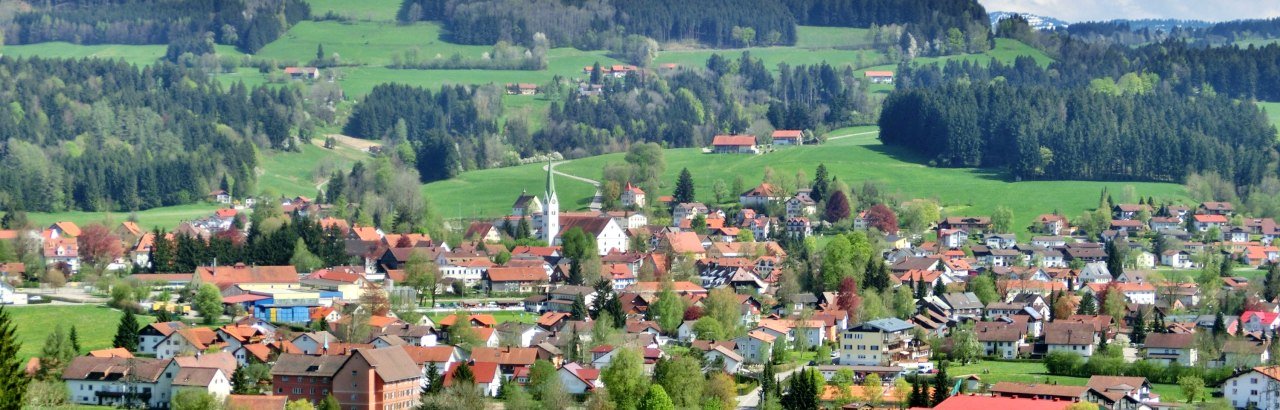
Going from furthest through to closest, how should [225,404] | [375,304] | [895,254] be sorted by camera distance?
[895,254]
[375,304]
[225,404]

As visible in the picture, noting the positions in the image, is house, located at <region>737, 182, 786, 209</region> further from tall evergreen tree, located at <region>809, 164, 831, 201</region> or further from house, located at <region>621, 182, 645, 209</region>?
house, located at <region>621, 182, 645, 209</region>

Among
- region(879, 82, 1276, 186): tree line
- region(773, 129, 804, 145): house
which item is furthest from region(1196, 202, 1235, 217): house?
region(773, 129, 804, 145): house

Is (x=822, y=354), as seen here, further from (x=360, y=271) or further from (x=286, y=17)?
(x=286, y=17)

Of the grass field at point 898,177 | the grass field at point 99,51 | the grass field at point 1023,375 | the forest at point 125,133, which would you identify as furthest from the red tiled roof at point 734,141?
the grass field at point 1023,375

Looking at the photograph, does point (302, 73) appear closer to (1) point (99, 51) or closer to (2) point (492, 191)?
(1) point (99, 51)

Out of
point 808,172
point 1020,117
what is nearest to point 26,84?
point 808,172

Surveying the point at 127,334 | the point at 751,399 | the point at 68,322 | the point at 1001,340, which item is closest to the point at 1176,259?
the point at 1001,340
